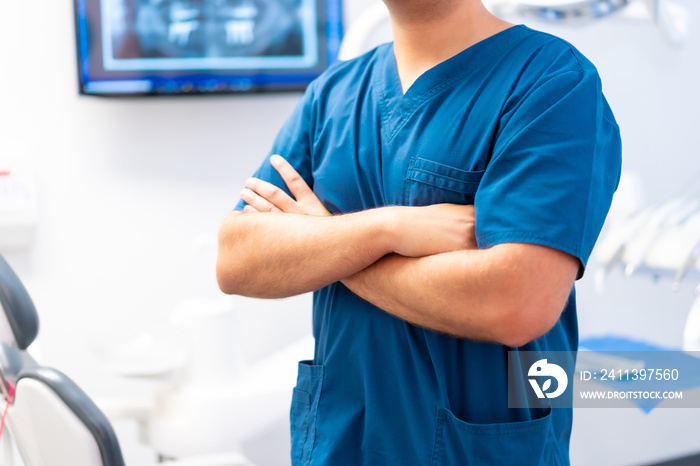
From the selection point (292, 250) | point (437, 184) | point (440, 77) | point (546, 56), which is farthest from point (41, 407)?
point (546, 56)

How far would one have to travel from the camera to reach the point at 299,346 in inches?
63.6

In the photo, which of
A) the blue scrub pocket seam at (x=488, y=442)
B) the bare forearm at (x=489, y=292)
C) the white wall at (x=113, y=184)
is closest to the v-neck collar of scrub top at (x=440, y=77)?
the bare forearm at (x=489, y=292)

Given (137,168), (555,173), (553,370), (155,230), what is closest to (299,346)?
(155,230)

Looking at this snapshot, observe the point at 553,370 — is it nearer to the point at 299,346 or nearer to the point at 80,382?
the point at 299,346

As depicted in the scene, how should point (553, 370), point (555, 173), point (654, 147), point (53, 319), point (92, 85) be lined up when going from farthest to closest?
point (654, 147)
point (53, 319)
point (92, 85)
point (553, 370)
point (555, 173)

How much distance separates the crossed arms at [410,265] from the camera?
845 millimetres

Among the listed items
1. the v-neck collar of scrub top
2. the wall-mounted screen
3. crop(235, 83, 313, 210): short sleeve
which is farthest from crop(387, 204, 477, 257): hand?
the wall-mounted screen

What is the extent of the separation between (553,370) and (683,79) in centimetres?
184

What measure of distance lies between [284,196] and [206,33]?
742 mm

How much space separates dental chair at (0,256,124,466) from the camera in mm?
810

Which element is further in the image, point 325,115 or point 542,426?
point 325,115

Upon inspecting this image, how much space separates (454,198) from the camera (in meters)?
0.95

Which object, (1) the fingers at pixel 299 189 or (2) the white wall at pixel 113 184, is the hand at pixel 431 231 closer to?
(1) the fingers at pixel 299 189

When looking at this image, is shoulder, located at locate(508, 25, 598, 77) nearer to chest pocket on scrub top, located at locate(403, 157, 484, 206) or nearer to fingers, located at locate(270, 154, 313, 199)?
chest pocket on scrub top, located at locate(403, 157, 484, 206)
